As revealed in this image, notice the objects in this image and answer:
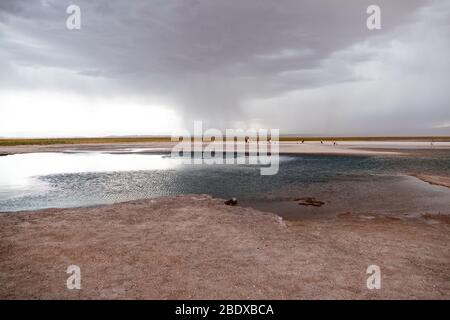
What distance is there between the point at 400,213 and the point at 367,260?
337 inches

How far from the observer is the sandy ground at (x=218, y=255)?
7.91m

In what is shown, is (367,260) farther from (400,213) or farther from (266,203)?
(266,203)

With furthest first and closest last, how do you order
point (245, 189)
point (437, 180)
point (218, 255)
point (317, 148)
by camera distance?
point (317, 148) → point (437, 180) → point (245, 189) → point (218, 255)

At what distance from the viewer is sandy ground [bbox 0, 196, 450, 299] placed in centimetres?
791

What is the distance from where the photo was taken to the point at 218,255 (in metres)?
10.2

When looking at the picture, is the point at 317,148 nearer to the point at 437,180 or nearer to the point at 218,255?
the point at 437,180

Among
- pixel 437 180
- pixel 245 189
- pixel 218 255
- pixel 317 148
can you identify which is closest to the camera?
pixel 218 255

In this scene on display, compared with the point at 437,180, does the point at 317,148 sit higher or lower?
higher

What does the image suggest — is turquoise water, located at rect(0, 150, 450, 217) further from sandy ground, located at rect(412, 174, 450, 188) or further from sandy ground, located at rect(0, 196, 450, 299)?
sandy ground, located at rect(0, 196, 450, 299)

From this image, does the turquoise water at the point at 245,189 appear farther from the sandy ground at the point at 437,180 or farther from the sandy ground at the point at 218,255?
the sandy ground at the point at 218,255

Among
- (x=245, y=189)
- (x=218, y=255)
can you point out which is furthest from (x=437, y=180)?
(x=218, y=255)

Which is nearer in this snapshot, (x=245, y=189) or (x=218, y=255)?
(x=218, y=255)

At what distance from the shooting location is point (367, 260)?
32.1 feet

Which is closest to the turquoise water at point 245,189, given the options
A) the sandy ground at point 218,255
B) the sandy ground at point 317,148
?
the sandy ground at point 218,255
